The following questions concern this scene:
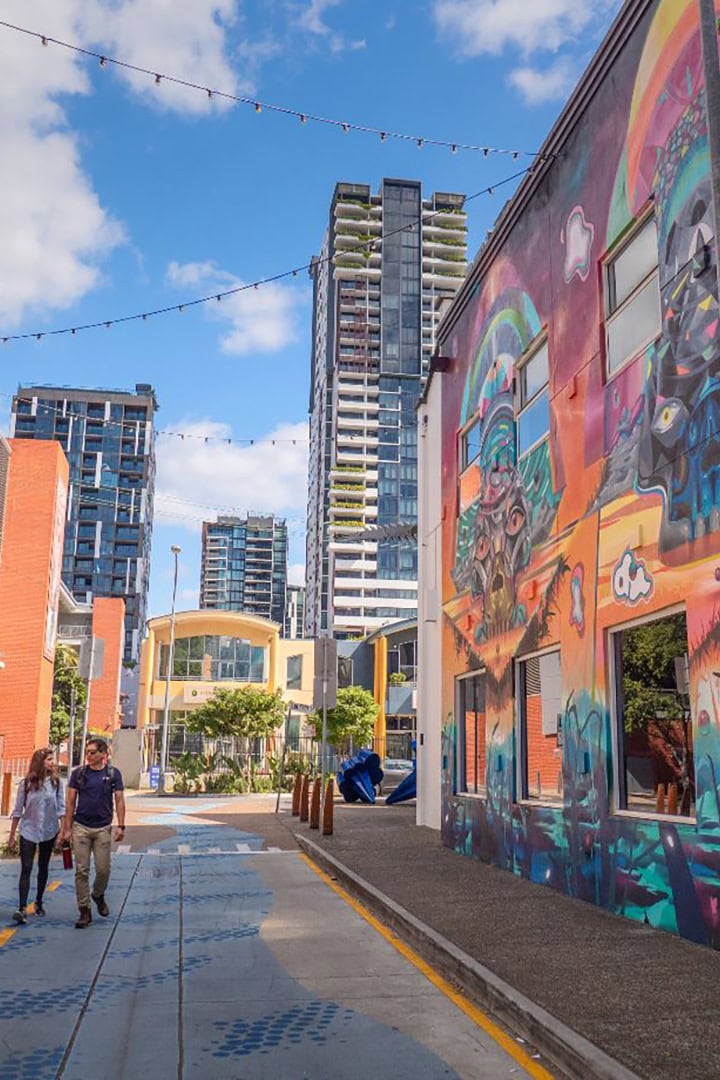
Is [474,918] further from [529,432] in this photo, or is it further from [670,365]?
[529,432]

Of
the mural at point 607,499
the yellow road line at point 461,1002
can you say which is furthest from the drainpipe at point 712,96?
the yellow road line at point 461,1002

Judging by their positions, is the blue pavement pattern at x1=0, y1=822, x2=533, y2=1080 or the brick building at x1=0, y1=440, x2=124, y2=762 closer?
the blue pavement pattern at x1=0, y1=822, x2=533, y2=1080

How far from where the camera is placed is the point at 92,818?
397 inches

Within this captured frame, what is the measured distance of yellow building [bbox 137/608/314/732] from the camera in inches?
2397

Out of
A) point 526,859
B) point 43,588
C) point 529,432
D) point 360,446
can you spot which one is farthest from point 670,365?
point 360,446

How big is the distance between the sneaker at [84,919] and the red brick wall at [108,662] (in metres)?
61.7

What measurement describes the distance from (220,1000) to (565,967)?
2.44 m

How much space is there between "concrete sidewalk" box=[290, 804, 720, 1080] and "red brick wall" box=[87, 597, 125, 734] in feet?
194

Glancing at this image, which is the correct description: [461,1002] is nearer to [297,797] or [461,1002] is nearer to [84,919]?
[84,919]

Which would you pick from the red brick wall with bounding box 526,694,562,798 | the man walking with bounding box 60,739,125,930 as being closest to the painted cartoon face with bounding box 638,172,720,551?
the red brick wall with bounding box 526,694,562,798

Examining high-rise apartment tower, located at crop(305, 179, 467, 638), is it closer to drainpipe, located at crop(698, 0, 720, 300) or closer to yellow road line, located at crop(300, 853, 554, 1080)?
yellow road line, located at crop(300, 853, 554, 1080)

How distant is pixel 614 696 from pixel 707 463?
2901 millimetres

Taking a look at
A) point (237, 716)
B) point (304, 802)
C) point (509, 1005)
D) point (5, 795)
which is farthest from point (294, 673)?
point (509, 1005)

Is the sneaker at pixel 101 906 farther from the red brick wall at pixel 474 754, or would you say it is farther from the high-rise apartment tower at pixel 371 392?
the high-rise apartment tower at pixel 371 392
